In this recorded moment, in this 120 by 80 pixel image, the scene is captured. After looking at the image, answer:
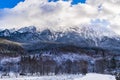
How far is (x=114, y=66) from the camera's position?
165000 millimetres

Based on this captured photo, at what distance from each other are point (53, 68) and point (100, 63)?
92.0 ft

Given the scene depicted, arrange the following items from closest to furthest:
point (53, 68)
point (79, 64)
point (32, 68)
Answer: point (32, 68) → point (53, 68) → point (79, 64)

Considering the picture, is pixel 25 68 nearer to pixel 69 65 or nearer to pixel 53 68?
pixel 53 68

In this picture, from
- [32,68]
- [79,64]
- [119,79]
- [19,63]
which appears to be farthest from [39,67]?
[119,79]

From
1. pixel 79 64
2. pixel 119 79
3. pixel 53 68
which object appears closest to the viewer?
pixel 119 79

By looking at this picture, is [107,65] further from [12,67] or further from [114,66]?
[12,67]

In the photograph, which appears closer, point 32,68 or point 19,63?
point 32,68

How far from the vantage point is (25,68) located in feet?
501

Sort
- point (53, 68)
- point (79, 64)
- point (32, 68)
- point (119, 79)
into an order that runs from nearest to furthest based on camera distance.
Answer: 1. point (119, 79)
2. point (32, 68)
3. point (53, 68)
4. point (79, 64)

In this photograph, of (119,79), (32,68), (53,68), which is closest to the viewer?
(119,79)

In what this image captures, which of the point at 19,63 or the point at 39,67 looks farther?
the point at 19,63

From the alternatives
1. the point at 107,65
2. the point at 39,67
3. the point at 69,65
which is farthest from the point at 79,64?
the point at 39,67

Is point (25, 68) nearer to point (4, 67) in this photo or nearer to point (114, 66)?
point (4, 67)

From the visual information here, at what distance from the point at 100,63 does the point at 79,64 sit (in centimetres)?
1208
